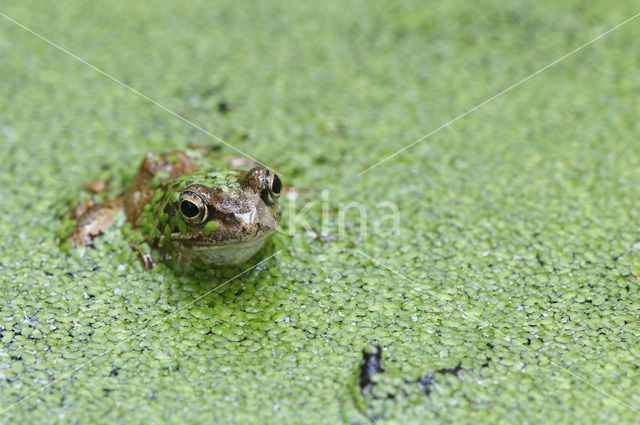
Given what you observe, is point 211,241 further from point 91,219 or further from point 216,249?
point 91,219

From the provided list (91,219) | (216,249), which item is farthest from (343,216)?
(91,219)

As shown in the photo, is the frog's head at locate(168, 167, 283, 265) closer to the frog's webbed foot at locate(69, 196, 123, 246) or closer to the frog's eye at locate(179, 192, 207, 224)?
the frog's eye at locate(179, 192, 207, 224)

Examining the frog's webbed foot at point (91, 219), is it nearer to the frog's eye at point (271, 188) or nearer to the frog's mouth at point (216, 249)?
the frog's mouth at point (216, 249)

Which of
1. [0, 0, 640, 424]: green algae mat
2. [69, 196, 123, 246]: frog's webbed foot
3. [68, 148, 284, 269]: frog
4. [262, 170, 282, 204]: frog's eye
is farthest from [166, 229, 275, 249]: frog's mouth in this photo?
[69, 196, 123, 246]: frog's webbed foot

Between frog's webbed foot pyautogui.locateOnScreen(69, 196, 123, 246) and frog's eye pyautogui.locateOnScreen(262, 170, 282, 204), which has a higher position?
frog's eye pyautogui.locateOnScreen(262, 170, 282, 204)

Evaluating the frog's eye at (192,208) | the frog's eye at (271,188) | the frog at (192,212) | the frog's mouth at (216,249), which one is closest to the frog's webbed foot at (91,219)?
the frog at (192,212)

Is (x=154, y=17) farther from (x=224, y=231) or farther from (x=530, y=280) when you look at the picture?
(x=530, y=280)

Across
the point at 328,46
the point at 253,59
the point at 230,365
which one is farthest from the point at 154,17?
the point at 230,365
